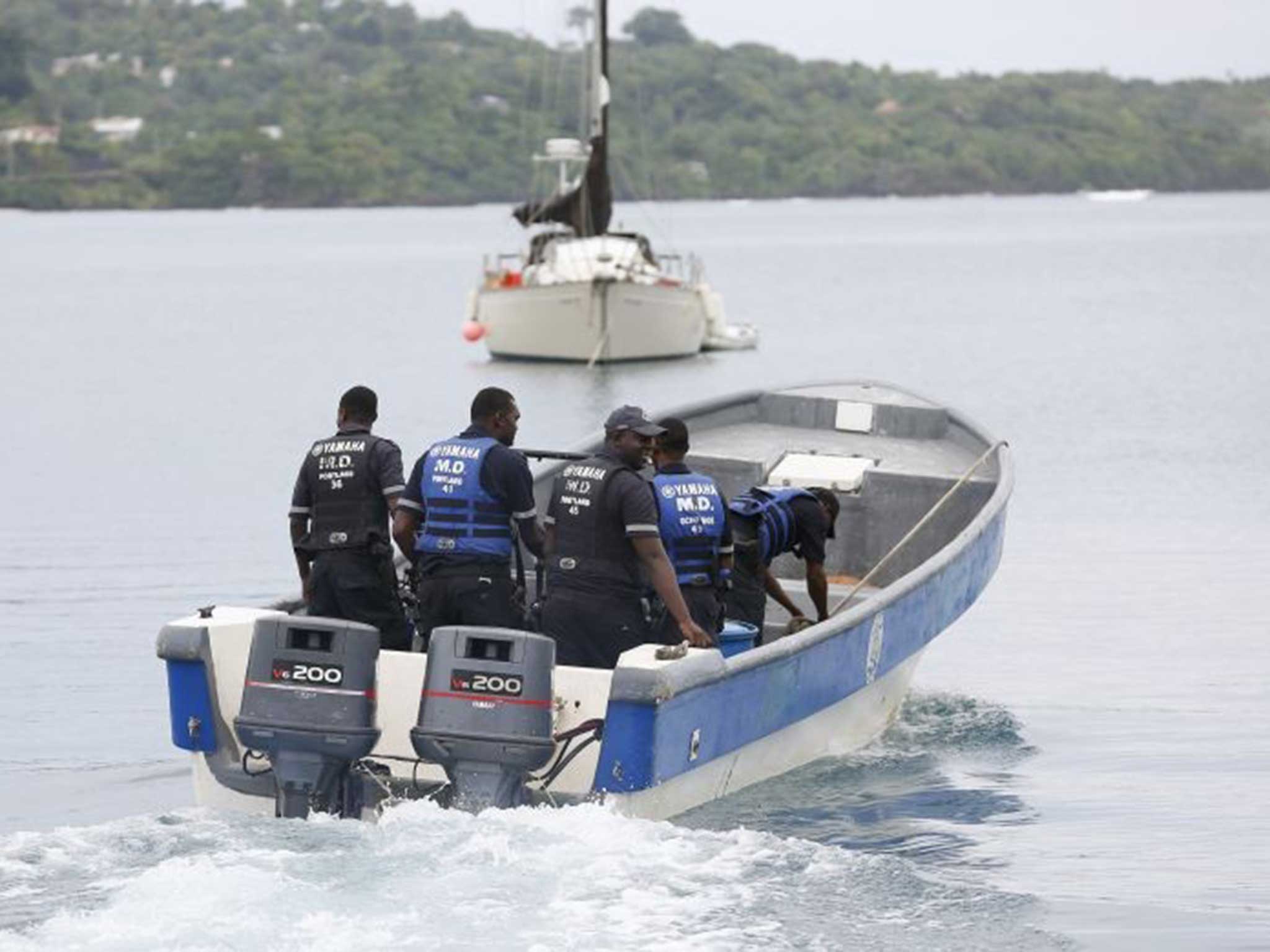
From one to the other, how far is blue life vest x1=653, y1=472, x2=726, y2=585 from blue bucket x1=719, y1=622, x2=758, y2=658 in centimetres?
67

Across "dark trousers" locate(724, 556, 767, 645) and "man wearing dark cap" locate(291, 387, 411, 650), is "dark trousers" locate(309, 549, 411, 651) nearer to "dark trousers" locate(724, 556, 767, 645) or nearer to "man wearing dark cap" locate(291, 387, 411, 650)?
"man wearing dark cap" locate(291, 387, 411, 650)

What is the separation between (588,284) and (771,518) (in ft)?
119

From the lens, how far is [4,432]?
38.7 m

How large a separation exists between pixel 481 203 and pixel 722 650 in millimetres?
172643

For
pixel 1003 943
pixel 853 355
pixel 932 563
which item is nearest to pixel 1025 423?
pixel 853 355

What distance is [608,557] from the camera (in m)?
12.1

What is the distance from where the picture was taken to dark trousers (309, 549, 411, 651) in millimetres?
12328

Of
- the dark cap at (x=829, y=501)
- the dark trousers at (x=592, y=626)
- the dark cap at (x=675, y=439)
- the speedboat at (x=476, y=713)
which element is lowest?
the speedboat at (x=476, y=713)

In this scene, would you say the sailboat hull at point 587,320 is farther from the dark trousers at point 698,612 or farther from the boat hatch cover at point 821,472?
the dark trousers at point 698,612

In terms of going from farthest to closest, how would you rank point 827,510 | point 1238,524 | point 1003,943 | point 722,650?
point 1238,524, point 827,510, point 722,650, point 1003,943

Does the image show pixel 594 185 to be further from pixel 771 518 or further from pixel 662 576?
pixel 662 576

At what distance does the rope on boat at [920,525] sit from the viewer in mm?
14664

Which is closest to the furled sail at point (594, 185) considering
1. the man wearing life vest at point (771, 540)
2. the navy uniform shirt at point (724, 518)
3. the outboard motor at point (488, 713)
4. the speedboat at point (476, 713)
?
the man wearing life vest at point (771, 540)

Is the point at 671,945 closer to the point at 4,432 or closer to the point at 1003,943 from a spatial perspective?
the point at 1003,943
